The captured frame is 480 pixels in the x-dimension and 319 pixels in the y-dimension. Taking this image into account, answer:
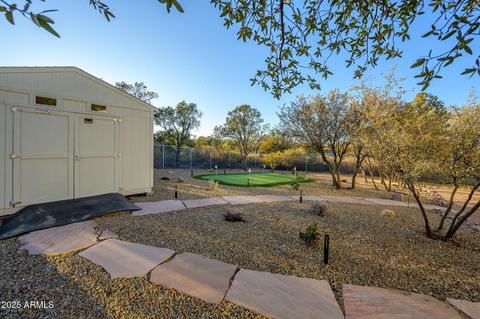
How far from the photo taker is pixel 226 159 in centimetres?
1781

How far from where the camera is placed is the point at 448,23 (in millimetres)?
1607

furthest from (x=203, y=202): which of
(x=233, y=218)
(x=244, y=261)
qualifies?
(x=244, y=261)

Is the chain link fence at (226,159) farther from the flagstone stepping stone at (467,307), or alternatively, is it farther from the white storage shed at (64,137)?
the flagstone stepping stone at (467,307)

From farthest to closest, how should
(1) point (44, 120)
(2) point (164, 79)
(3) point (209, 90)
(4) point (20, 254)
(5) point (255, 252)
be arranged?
(3) point (209, 90) < (2) point (164, 79) < (1) point (44, 120) < (5) point (255, 252) < (4) point (20, 254)

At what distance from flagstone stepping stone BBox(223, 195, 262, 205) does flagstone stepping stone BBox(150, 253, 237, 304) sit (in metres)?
3.18

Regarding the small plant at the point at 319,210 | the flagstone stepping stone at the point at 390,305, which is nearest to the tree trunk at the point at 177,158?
the small plant at the point at 319,210

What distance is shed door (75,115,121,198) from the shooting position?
4738mm

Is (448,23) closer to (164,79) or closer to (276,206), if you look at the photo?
(276,206)

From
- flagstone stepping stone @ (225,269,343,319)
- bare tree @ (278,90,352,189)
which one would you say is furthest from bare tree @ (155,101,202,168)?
flagstone stepping stone @ (225,269,343,319)

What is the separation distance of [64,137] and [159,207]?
2.52 meters

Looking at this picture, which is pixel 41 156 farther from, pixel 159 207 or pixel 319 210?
pixel 319 210

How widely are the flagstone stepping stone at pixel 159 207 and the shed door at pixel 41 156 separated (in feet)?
5.26

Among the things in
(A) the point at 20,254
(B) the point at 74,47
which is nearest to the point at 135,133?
(B) the point at 74,47

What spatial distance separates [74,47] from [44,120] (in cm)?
166
